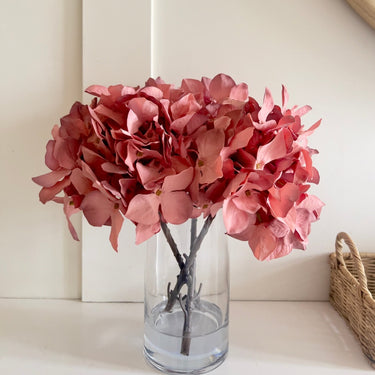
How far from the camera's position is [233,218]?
51 cm

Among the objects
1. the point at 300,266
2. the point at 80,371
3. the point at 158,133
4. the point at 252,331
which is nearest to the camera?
the point at 158,133

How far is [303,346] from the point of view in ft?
2.30

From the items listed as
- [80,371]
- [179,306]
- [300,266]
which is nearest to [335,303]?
[300,266]

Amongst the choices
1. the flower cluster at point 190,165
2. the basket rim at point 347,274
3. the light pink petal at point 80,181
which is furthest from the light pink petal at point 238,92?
the basket rim at point 347,274

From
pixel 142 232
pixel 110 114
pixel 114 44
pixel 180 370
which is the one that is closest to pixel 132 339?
pixel 180 370

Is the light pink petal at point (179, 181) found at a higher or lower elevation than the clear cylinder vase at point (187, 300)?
higher

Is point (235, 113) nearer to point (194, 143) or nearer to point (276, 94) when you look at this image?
point (194, 143)

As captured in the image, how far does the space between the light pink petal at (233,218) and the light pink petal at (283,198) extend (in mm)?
34

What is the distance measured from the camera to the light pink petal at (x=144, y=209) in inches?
19.5

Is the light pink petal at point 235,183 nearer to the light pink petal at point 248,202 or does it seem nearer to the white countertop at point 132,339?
the light pink petal at point 248,202

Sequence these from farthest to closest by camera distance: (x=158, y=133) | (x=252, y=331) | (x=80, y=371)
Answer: (x=252, y=331)
(x=80, y=371)
(x=158, y=133)

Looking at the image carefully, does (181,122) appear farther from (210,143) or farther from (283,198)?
(283,198)

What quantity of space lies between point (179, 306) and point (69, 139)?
28 cm

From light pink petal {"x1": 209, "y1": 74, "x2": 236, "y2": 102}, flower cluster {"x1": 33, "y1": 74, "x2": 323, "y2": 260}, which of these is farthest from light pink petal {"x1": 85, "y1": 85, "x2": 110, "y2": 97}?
light pink petal {"x1": 209, "y1": 74, "x2": 236, "y2": 102}
